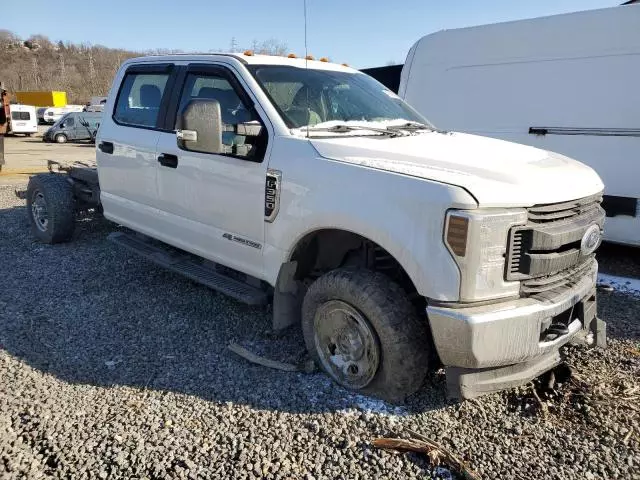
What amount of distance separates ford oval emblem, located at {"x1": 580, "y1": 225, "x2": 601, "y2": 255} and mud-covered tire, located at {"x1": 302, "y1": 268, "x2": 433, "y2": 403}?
3.28ft

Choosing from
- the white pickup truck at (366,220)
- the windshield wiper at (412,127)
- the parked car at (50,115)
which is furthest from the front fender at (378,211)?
the parked car at (50,115)

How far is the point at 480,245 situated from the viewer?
2537 millimetres

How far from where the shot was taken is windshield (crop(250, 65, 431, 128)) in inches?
145

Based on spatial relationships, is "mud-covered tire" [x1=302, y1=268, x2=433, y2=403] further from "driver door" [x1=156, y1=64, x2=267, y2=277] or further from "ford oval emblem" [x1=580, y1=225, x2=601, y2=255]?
"ford oval emblem" [x1=580, y1=225, x2=601, y2=255]

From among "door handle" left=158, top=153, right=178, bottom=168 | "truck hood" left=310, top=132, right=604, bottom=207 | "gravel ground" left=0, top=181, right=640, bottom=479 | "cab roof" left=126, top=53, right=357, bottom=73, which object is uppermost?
"cab roof" left=126, top=53, right=357, bottom=73

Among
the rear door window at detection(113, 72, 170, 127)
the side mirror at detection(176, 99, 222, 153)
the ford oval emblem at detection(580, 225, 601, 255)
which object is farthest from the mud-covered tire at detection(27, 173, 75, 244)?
the ford oval emblem at detection(580, 225, 601, 255)

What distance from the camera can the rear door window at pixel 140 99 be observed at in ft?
14.9

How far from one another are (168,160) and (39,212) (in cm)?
329

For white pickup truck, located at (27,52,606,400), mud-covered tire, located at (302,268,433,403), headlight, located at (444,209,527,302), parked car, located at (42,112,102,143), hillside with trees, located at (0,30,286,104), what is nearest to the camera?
headlight, located at (444,209,527,302)

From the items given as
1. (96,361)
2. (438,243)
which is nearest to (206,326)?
(96,361)

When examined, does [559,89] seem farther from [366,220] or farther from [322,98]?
[366,220]

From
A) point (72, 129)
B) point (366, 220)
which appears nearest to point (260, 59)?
point (366, 220)

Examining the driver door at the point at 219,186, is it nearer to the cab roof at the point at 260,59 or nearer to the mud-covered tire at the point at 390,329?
the cab roof at the point at 260,59

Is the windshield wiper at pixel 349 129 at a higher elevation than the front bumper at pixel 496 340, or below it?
higher
